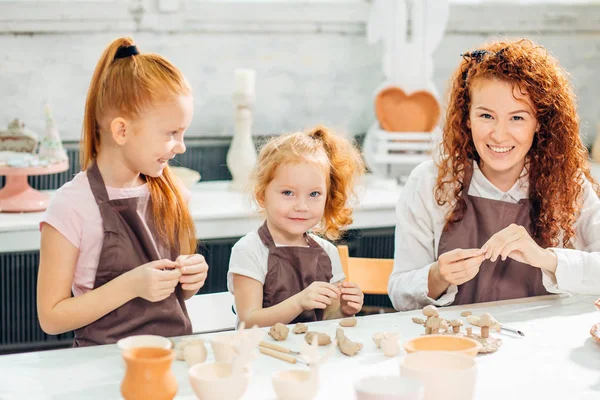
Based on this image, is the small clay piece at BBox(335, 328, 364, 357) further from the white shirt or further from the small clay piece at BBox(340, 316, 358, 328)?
the white shirt

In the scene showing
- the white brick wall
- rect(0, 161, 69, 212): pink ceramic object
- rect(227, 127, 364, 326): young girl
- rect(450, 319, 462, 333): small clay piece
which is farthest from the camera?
the white brick wall

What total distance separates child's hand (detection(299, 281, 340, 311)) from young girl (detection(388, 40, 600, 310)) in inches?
11.5

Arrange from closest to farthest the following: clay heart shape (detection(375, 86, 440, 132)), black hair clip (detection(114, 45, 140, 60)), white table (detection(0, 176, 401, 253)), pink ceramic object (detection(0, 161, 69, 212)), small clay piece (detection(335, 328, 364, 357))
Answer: small clay piece (detection(335, 328, 364, 357)) → black hair clip (detection(114, 45, 140, 60)) → white table (detection(0, 176, 401, 253)) → pink ceramic object (detection(0, 161, 69, 212)) → clay heart shape (detection(375, 86, 440, 132))

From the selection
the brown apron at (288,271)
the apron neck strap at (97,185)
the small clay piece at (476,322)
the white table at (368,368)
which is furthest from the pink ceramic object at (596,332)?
the apron neck strap at (97,185)

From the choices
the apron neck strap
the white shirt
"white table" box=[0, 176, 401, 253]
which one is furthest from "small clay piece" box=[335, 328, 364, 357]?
"white table" box=[0, 176, 401, 253]

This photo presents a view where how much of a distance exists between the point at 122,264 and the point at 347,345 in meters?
0.55

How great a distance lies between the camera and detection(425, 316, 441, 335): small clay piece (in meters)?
1.75

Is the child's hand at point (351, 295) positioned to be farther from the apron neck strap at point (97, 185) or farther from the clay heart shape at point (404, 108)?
the clay heart shape at point (404, 108)

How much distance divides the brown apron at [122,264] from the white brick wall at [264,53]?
1.73 meters

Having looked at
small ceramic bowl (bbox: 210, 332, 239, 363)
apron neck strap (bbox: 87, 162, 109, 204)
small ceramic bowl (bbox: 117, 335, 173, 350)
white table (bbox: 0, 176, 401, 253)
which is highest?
apron neck strap (bbox: 87, 162, 109, 204)

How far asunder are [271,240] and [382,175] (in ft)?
5.71

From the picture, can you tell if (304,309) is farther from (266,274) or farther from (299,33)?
(299,33)

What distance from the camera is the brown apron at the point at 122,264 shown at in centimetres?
188

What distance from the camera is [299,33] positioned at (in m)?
3.83
